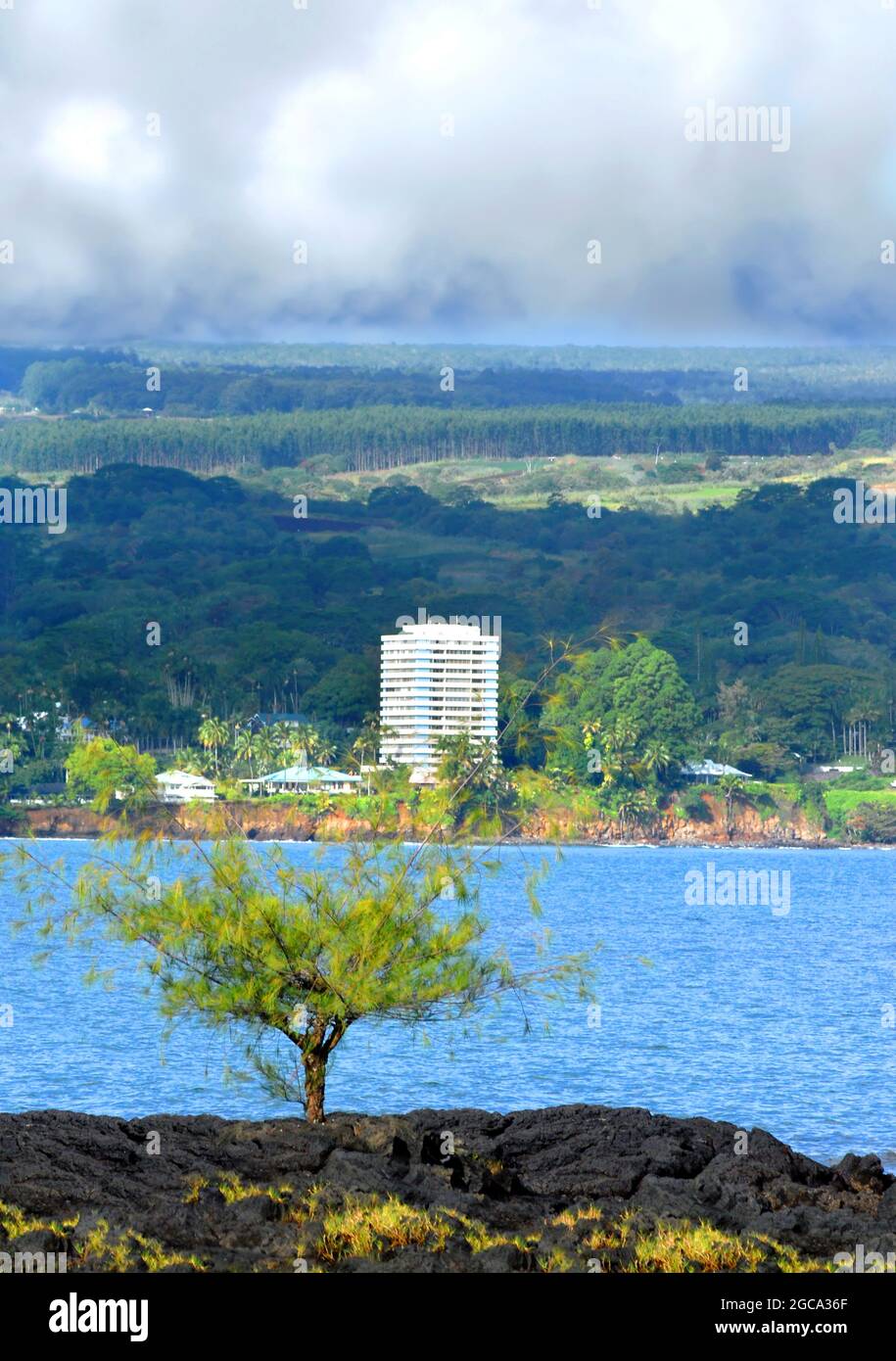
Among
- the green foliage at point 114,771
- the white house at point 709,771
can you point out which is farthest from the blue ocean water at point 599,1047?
the white house at point 709,771

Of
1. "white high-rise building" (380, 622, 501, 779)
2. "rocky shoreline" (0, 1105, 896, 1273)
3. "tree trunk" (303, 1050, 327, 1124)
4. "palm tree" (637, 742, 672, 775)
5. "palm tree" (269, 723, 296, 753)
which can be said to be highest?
"white high-rise building" (380, 622, 501, 779)

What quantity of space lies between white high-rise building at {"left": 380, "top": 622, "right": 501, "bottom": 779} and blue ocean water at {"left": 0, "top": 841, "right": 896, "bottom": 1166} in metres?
69.8

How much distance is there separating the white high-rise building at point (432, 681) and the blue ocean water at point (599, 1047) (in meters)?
69.8

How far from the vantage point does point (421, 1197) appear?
15.7 metres

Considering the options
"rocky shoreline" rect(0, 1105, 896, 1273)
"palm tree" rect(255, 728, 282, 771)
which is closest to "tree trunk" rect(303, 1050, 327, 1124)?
"rocky shoreline" rect(0, 1105, 896, 1273)

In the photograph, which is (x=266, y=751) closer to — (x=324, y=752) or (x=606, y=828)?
(x=324, y=752)

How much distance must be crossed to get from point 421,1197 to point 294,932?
3.50m

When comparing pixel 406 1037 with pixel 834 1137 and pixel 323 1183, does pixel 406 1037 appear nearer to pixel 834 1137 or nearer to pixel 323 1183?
pixel 834 1137

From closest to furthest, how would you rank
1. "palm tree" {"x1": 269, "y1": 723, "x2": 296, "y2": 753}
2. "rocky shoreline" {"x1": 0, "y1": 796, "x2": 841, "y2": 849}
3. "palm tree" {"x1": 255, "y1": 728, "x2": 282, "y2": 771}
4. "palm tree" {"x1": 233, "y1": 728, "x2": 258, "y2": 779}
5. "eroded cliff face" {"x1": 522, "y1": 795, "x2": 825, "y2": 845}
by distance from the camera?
"rocky shoreline" {"x1": 0, "y1": 796, "x2": 841, "y2": 849} < "palm tree" {"x1": 255, "y1": 728, "x2": 282, "y2": 771} < "palm tree" {"x1": 233, "y1": 728, "x2": 258, "y2": 779} < "palm tree" {"x1": 269, "y1": 723, "x2": 296, "y2": 753} < "eroded cliff face" {"x1": 522, "y1": 795, "x2": 825, "y2": 845}

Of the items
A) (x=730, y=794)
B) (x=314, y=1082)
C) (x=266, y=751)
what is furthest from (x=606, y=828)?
(x=314, y=1082)

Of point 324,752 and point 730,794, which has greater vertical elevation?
point 324,752

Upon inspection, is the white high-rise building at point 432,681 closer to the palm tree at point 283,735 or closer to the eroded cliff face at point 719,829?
the palm tree at point 283,735

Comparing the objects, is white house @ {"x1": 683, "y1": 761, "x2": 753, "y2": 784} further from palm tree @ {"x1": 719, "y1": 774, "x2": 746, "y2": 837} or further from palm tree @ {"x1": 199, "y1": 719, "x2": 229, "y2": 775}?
palm tree @ {"x1": 199, "y1": 719, "x2": 229, "y2": 775}

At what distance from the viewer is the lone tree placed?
18.5 meters
